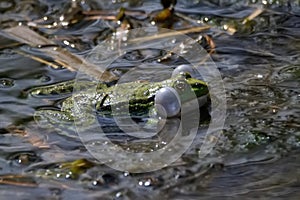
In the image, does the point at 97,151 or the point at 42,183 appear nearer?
the point at 42,183

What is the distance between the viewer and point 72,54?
9.74ft

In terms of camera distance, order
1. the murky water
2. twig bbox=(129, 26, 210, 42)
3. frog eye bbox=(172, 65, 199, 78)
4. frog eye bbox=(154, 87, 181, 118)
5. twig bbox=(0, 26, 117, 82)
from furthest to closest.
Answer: twig bbox=(129, 26, 210, 42) → twig bbox=(0, 26, 117, 82) → frog eye bbox=(172, 65, 199, 78) → frog eye bbox=(154, 87, 181, 118) → the murky water

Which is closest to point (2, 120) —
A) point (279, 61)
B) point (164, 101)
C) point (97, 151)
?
point (97, 151)

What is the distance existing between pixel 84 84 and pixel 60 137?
38 cm

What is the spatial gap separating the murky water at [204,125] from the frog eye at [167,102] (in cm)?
12

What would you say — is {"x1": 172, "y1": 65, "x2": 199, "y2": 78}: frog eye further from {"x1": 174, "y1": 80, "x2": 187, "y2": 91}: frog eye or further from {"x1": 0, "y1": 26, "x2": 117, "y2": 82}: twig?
{"x1": 0, "y1": 26, "x2": 117, "y2": 82}: twig

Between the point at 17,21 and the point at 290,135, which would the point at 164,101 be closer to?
the point at 290,135

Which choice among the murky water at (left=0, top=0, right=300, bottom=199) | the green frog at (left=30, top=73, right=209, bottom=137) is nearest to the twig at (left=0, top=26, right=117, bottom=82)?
the murky water at (left=0, top=0, right=300, bottom=199)

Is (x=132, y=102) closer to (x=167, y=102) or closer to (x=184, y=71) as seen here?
(x=167, y=102)

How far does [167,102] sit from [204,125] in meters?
0.16

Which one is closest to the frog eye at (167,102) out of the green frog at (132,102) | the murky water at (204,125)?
the green frog at (132,102)

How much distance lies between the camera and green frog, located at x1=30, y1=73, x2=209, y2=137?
2.35 metres

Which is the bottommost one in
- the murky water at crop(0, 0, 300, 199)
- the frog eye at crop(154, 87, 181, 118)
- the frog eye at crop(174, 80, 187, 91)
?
the murky water at crop(0, 0, 300, 199)

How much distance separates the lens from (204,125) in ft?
7.75
